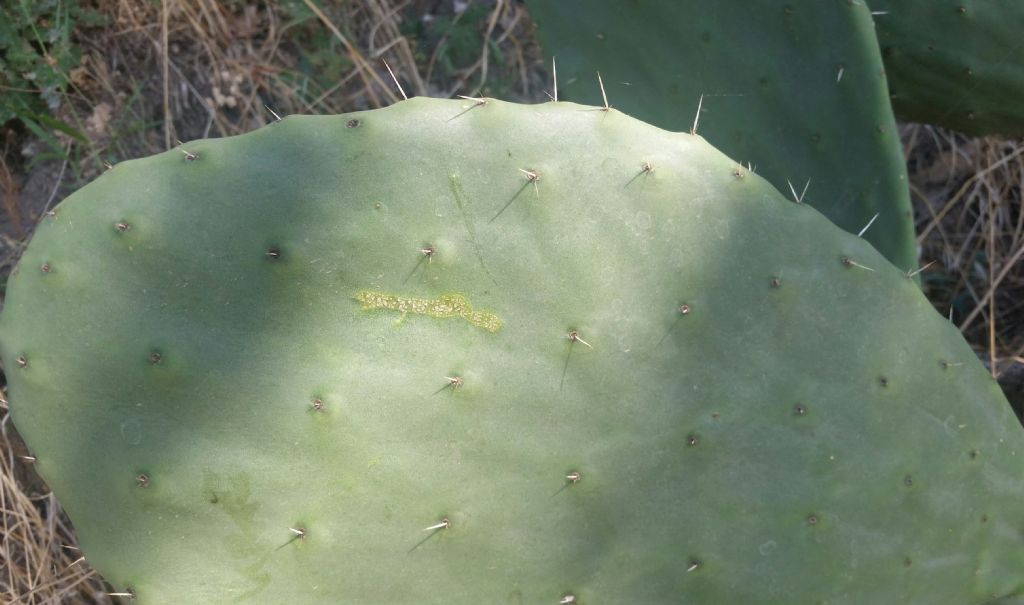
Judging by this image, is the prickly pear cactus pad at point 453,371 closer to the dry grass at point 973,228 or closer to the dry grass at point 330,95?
the dry grass at point 330,95

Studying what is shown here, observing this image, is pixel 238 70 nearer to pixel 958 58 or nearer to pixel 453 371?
pixel 453 371

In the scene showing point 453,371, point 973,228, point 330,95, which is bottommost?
point 973,228

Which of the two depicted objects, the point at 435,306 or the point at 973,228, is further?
the point at 973,228

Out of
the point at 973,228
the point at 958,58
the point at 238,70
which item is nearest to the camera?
the point at 958,58

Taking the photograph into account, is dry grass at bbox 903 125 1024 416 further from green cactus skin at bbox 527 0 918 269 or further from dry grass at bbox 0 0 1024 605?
green cactus skin at bbox 527 0 918 269

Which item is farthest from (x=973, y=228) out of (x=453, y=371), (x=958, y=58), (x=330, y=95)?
(x=453, y=371)

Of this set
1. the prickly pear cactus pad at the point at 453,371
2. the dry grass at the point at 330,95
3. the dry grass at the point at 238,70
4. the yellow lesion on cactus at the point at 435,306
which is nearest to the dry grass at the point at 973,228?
the dry grass at the point at 330,95

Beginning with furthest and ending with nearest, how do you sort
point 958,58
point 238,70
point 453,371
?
point 238,70 < point 958,58 < point 453,371
